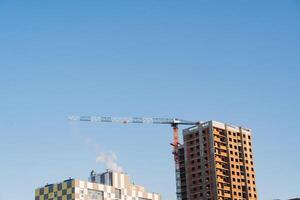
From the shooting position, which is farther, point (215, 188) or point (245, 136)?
point (245, 136)

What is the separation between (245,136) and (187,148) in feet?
76.2

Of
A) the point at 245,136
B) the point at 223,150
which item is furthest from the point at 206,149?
the point at 245,136

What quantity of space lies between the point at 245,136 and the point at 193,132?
2076 cm

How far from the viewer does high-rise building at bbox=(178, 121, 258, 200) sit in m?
181

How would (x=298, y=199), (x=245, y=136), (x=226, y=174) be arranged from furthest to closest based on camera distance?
(x=245, y=136) → (x=226, y=174) → (x=298, y=199)

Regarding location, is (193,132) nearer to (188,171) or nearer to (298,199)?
(188,171)

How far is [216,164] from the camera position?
183m

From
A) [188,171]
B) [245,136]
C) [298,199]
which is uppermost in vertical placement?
[245,136]

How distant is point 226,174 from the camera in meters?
186

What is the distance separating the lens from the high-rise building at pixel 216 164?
181 meters

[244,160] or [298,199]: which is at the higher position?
[244,160]

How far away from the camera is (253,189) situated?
18812 cm

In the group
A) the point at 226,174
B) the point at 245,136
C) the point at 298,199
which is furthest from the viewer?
the point at 245,136

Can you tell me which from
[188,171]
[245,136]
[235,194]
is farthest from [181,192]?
[245,136]
